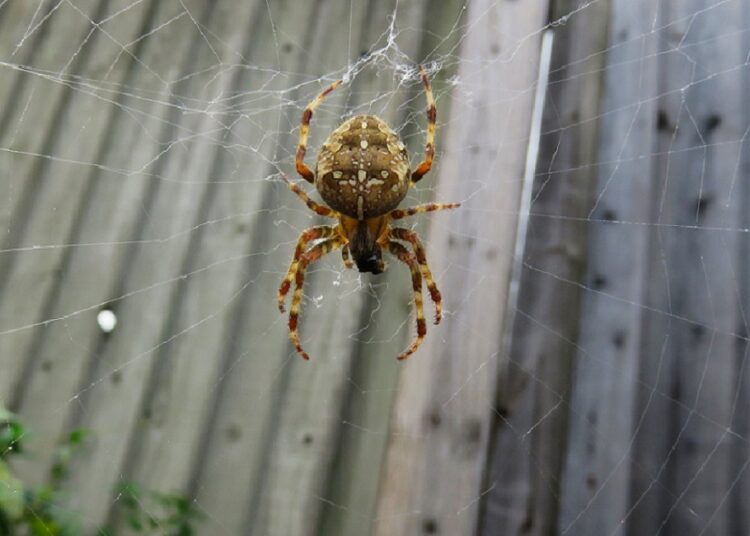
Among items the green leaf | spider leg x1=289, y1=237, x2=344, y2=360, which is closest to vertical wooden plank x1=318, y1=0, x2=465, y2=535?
spider leg x1=289, y1=237, x2=344, y2=360

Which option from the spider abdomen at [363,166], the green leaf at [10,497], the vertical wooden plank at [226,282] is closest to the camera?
the green leaf at [10,497]

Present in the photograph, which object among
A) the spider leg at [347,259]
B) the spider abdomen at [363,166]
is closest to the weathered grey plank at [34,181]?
the spider leg at [347,259]

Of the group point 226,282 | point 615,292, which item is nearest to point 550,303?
point 615,292

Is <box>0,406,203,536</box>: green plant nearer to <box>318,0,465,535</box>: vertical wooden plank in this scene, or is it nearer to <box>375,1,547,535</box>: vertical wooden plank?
<box>318,0,465,535</box>: vertical wooden plank

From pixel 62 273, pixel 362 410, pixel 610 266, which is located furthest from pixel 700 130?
pixel 62 273

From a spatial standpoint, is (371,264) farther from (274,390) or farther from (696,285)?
(696,285)

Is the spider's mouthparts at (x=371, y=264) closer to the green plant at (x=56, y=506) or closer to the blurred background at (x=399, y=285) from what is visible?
the blurred background at (x=399, y=285)
